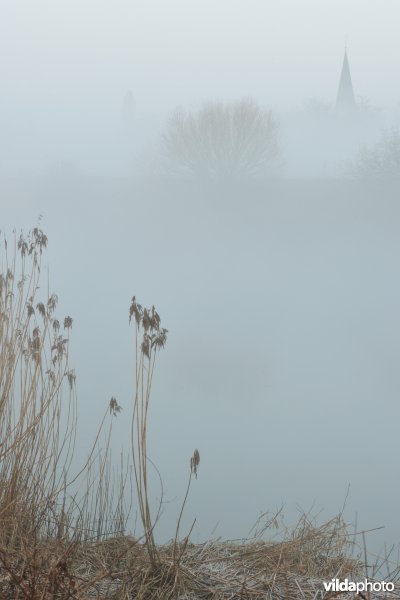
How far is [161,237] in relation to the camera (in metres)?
7.09

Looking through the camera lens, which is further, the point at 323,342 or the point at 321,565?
the point at 323,342

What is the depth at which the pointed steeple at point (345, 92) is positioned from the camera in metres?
6.60

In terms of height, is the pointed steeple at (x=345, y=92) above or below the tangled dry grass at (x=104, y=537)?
above

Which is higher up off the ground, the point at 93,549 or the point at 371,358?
the point at 371,358

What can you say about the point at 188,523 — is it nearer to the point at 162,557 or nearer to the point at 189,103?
the point at 162,557

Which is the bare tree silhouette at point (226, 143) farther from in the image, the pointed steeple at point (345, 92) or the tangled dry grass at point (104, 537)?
the tangled dry grass at point (104, 537)

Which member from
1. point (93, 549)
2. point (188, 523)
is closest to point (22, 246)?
point (93, 549)

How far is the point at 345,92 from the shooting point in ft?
24.4

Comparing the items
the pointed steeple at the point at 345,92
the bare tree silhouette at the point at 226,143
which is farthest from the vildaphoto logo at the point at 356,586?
the bare tree silhouette at the point at 226,143

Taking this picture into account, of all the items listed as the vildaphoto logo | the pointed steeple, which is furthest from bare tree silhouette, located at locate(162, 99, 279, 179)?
the vildaphoto logo

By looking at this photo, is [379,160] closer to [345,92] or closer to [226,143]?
[345,92]

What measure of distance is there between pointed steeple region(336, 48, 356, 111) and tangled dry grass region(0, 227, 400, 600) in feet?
15.4

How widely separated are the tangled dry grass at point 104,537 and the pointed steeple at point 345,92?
4686 millimetres

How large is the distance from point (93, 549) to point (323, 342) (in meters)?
4.15
